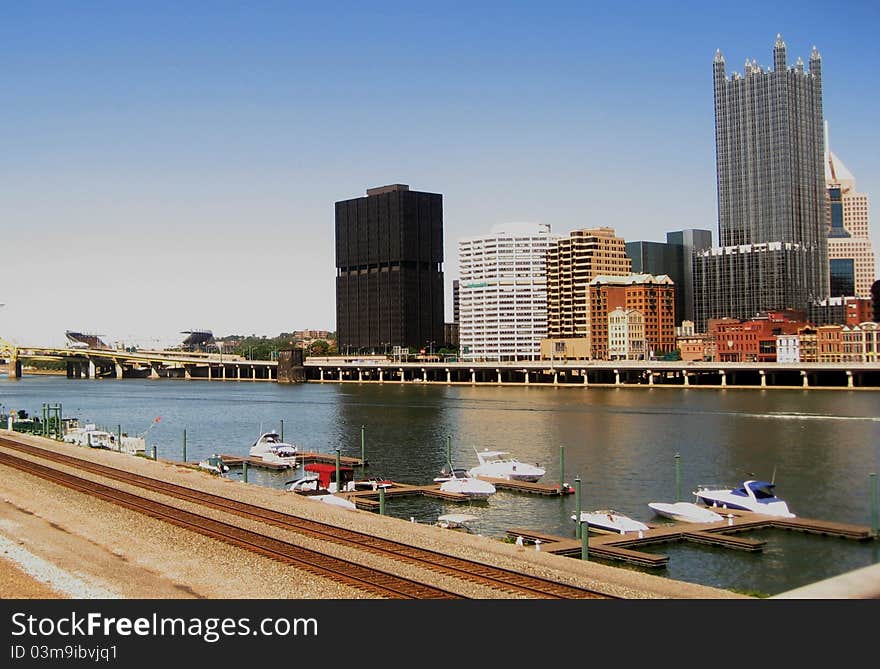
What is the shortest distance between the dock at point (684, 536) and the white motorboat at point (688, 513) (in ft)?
2.77

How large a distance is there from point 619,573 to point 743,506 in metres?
23.6

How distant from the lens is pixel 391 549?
3059 centimetres

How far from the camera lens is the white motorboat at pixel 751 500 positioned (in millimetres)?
48125

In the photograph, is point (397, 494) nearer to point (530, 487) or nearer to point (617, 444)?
point (530, 487)

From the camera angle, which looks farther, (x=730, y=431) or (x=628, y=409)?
(x=628, y=409)

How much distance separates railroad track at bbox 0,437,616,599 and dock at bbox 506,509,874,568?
8768 mm

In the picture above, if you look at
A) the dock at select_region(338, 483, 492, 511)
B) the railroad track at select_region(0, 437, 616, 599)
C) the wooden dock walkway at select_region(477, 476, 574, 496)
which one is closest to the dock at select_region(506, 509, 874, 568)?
the railroad track at select_region(0, 437, 616, 599)

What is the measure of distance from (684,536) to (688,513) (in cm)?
463

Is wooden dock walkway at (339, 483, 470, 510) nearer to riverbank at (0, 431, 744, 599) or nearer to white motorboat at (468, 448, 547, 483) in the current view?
white motorboat at (468, 448, 547, 483)

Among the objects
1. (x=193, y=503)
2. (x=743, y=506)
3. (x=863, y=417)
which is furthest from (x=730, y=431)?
(x=193, y=503)

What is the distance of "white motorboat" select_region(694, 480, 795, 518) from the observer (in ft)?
158
